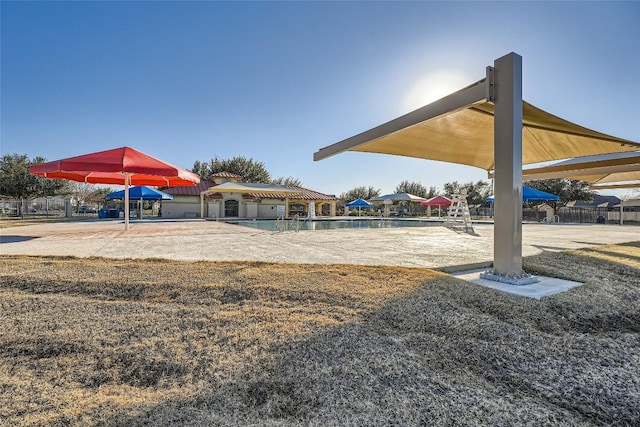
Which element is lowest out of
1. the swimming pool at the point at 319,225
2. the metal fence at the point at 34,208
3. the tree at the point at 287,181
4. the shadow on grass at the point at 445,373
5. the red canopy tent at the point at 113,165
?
the shadow on grass at the point at 445,373

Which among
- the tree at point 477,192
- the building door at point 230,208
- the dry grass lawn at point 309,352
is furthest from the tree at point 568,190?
the dry grass lawn at point 309,352

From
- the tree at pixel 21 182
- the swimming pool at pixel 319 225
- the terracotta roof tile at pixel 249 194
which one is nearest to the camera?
the swimming pool at pixel 319 225

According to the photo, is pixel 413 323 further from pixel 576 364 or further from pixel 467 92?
pixel 467 92

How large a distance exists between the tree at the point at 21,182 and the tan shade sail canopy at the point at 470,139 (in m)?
30.0

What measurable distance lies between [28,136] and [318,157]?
66.1ft

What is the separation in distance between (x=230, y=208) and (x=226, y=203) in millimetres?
555

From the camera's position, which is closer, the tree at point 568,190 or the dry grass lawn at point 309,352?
the dry grass lawn at point 309,352

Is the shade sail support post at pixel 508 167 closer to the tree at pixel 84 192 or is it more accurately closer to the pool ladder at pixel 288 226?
the pool ladder at pixel 288 226

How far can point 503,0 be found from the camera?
6.88m

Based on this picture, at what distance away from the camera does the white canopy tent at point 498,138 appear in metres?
3.74

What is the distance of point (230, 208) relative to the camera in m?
25.0

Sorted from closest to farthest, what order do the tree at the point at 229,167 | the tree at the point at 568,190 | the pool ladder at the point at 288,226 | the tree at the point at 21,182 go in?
the pool ladder at the point at 288,226 → the tree at the point at 21,182 → the tree at the point at 568,190 → the tree at the point at 229,167

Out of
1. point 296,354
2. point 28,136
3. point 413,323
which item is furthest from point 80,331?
point 28,136

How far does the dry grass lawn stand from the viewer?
1.54 meters
